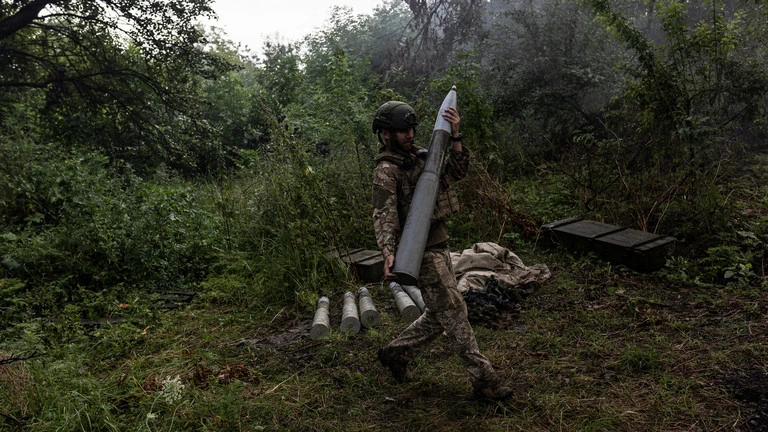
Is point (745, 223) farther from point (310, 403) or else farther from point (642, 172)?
point (310, 403)

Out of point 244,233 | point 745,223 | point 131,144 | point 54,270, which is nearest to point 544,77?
point 745,223

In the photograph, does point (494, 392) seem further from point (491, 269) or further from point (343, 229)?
point (343, 229)

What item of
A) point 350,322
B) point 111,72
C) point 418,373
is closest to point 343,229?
point 350,322

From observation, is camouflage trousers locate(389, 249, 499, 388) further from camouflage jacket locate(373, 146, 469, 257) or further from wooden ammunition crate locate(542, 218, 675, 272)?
wooden ammunition crate locate(542, 218, 675, 272)

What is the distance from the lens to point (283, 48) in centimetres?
2088

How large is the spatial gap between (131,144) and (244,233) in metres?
6.00

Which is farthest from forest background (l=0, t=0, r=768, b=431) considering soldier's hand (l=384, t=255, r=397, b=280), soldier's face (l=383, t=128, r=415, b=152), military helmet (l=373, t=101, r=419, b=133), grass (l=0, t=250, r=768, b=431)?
military helmet (l=373, t=101, r=419, b=133)

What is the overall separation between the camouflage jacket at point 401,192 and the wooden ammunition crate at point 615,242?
11.4 feet

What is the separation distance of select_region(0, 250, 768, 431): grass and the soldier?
13.9 inches

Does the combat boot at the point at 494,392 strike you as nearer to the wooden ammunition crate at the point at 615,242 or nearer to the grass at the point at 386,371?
the grass at the point at 386,371

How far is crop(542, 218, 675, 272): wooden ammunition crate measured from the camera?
658 cm

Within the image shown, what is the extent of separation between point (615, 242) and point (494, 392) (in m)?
3.66

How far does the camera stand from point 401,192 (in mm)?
4000

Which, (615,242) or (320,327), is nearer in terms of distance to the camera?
(320,327)
